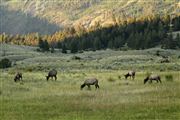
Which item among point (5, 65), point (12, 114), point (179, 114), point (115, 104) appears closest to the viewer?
point (179, 114)

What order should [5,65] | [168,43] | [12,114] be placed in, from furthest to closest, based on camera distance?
1. [168,43]
2. [5,65]
3. [12,114]

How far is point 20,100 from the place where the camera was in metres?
34.5

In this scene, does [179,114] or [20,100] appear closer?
[179,114]

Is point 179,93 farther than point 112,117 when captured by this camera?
Yes

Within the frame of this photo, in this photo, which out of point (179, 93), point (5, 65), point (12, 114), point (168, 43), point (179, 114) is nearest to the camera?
point (179, 114)

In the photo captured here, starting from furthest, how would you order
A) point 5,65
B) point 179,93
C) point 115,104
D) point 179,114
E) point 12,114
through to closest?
point 5,65
point 179,93
point 115,104
point 12,114
point 179,114

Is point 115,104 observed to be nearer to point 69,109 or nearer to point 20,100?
point 69,109

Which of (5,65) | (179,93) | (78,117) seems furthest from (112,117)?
(5,65)

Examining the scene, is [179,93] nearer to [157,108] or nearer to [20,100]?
[157,108]

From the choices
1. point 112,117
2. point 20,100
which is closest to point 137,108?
point 112,117

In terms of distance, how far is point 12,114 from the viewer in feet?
91.9

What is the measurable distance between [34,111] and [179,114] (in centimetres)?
929

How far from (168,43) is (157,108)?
15104cm

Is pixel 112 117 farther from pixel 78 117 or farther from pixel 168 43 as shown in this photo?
pixel 168 43
